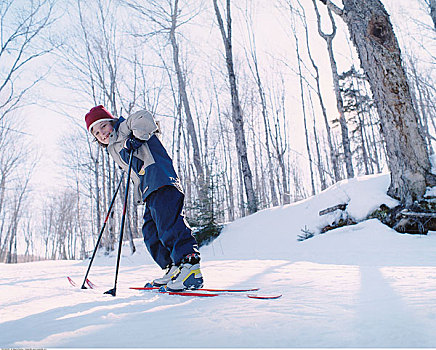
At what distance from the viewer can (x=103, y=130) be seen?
7.87ft

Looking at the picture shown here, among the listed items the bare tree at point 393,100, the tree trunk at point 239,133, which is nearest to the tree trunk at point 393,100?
the bare tree at point 393,100

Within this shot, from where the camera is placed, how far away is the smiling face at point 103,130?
2375 millimetres

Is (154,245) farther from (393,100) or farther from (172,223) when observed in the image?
(393,100)

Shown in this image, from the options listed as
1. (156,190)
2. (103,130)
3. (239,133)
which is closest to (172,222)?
(156,190)

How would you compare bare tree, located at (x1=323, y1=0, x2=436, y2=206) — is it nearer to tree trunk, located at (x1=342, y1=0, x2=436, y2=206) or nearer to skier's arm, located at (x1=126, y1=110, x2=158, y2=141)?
tree trunk, located at (x1=342, y1=0, x2=436, y2=206)

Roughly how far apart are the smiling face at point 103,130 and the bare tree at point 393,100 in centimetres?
449

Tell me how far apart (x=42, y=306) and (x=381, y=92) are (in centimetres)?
537

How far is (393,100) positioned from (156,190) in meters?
4.46

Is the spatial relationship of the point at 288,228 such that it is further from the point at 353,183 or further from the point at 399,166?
the point at 399,166

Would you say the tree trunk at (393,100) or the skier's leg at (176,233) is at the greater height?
the tree trunk at (393,100)

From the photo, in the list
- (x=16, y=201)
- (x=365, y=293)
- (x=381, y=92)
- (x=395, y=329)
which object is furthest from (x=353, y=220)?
(x=16, y=201)

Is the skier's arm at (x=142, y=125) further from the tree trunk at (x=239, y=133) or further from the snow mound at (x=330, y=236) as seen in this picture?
the tree trunk at (x=239, y=133)

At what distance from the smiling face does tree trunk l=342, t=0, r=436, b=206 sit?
4.49 meters

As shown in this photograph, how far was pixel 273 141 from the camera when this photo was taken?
16.2 meters
